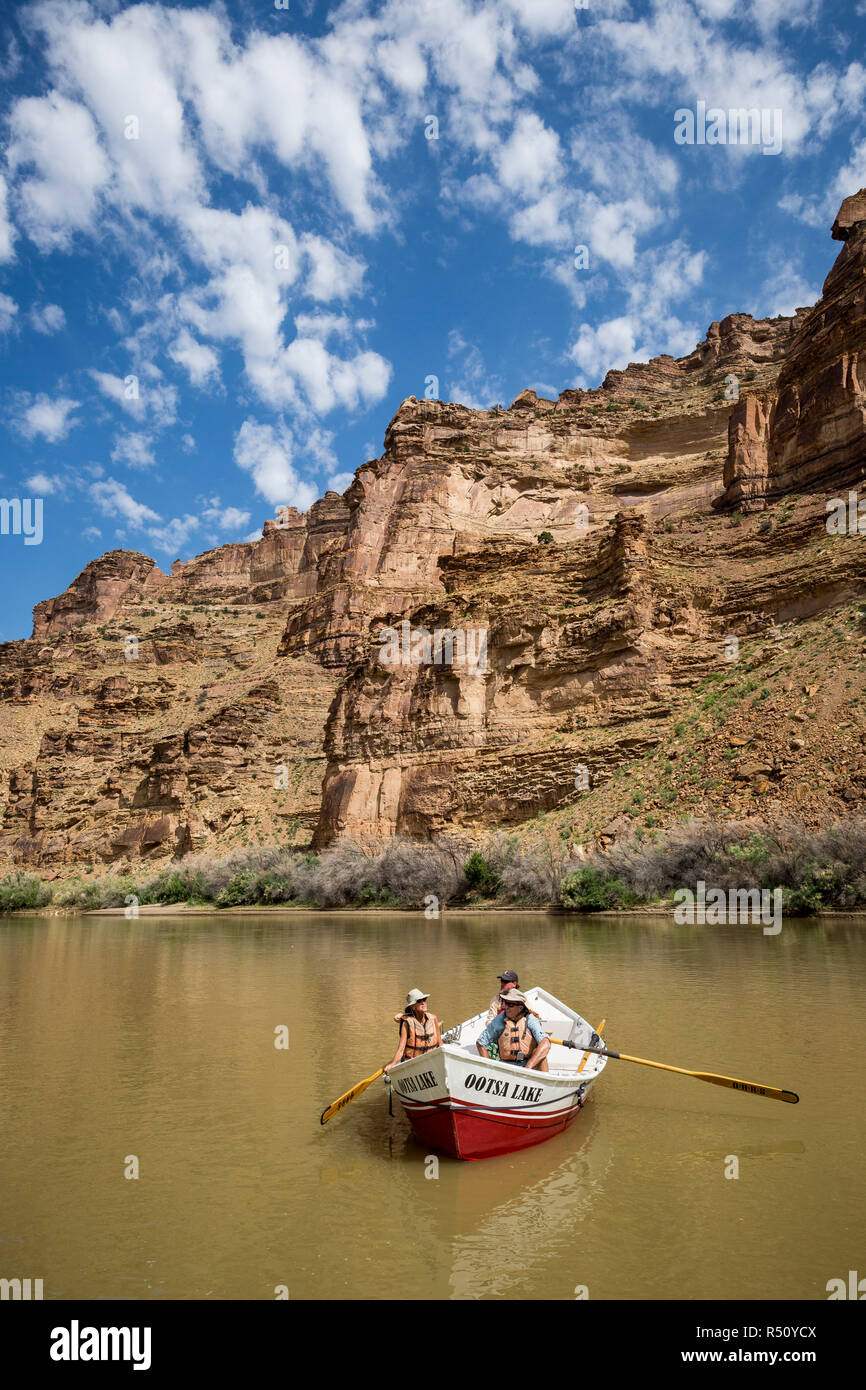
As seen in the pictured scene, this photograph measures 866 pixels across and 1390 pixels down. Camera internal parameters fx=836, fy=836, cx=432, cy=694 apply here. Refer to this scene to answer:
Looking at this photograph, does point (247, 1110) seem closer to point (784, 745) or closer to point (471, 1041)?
point (471, 1041)

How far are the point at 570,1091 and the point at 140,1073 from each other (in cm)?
543

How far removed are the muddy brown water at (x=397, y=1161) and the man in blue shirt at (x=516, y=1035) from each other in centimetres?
78

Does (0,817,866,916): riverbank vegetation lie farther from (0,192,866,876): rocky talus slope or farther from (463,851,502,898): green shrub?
(0,192,866,876): rocky talus slope

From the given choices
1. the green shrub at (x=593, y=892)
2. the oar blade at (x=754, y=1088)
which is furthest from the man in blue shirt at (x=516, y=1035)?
the green shrub at (x=593, y=892)

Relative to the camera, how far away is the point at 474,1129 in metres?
6.85

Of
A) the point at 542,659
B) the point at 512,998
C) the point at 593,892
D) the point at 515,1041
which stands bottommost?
the point at 593,892

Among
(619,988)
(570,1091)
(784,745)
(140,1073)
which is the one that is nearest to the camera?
(570,1091)

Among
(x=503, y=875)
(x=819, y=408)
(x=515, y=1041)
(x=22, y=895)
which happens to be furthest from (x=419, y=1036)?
(x=22, y=895)

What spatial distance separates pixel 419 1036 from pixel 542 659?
34088 millimetres

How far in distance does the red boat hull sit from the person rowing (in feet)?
2.66

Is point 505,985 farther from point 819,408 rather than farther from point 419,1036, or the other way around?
point 819,408

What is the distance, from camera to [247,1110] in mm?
8414

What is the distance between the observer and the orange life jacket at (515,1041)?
7832 millimetres
